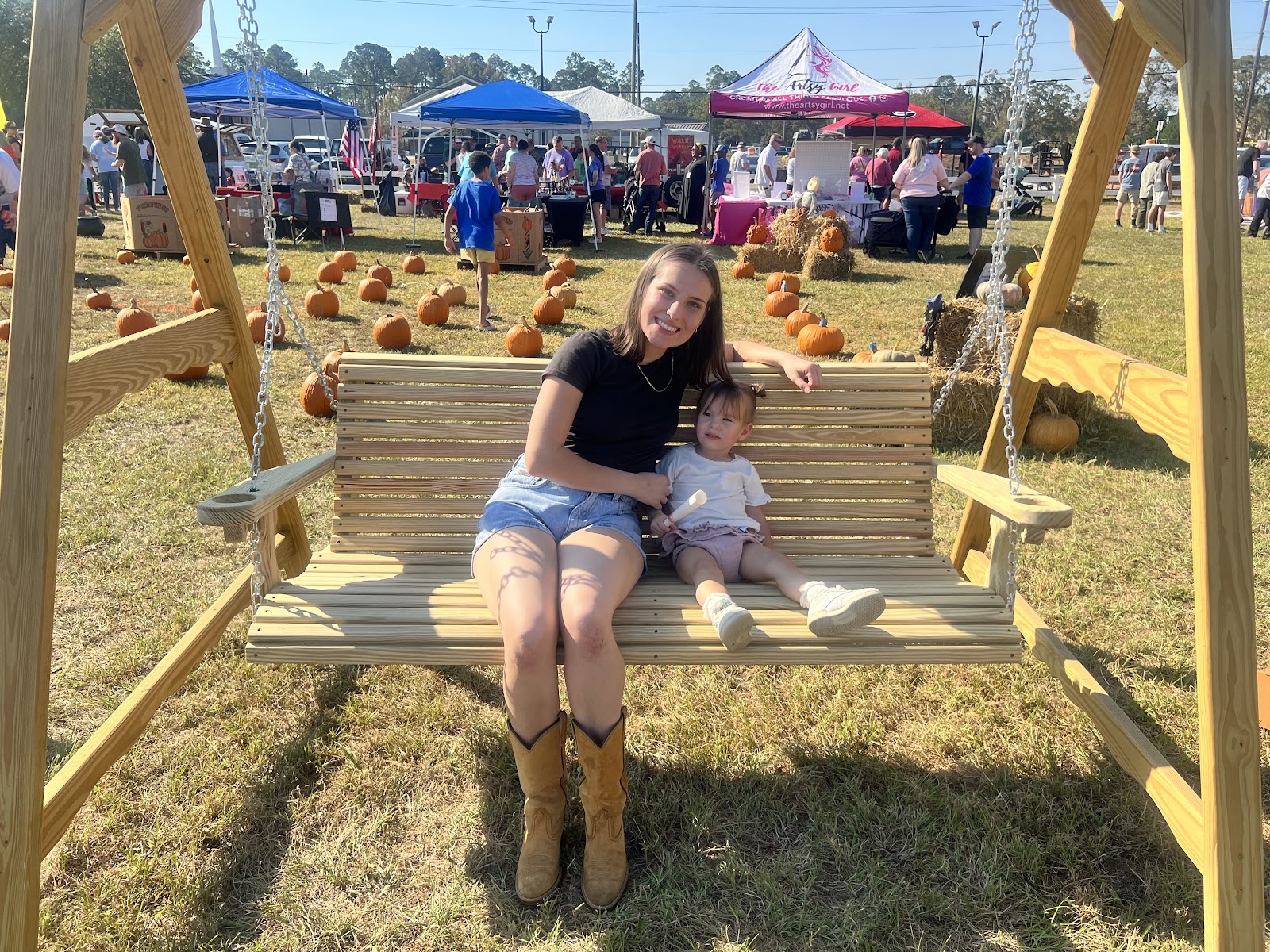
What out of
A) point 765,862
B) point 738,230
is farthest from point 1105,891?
point 738,230

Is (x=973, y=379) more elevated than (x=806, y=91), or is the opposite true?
(x=806, y=91)

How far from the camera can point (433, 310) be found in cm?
854

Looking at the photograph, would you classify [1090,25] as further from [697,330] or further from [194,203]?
[194,203]

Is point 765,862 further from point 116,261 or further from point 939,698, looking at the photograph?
point 116,261

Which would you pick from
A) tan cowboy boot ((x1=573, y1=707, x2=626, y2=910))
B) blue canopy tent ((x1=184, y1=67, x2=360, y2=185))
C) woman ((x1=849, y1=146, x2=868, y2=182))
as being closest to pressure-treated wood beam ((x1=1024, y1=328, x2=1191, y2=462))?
tan cowboy boot ((x1=573, y1=707, x2=626, y2=910))

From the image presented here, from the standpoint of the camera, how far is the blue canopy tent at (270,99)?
16859 millimetres

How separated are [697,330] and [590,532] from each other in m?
0.75

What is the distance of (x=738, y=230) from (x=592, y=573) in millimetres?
14431

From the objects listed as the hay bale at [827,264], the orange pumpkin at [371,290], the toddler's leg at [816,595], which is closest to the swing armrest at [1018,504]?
the toddler's leg at [816,595]

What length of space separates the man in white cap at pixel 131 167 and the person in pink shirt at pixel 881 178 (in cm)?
1267

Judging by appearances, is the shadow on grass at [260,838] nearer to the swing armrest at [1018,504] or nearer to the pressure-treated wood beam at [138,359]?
the pressure-treated wood beam at [138,359]

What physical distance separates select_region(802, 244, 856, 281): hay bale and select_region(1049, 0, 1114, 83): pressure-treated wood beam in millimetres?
9542

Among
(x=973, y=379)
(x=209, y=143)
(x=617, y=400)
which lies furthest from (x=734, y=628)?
(x=209, y=143)

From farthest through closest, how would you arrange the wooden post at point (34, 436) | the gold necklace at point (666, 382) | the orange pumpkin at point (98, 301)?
the orange pumpkin at point (98, 301) < the gold necklace at point (666, 382) < the wooden post at point (34, 436)
